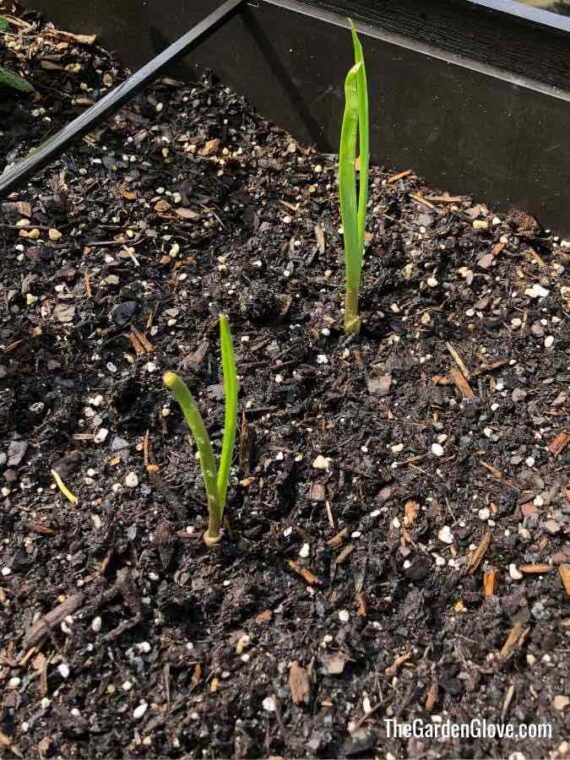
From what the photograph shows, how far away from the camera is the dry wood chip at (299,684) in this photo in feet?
3.38

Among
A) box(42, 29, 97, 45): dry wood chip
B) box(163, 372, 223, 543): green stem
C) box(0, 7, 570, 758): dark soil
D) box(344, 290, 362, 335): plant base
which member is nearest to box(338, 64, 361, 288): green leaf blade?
box(344, 290, 362, 335): plant base

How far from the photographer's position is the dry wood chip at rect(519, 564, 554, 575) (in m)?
1.13

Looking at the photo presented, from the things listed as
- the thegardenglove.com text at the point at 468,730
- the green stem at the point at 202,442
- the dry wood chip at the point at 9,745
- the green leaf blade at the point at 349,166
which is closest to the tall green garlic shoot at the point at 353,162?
the green leaf blade at the point at 349,166

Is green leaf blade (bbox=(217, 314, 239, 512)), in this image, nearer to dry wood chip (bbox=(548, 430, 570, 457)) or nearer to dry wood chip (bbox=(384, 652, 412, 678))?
dry wood chip (bbox=(384, 652, 412, 678))

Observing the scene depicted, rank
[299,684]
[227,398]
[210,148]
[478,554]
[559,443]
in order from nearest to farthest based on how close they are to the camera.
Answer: [227,398], [299,684], [478,554], [559,443], [210,148]

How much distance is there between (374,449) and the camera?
126 cm

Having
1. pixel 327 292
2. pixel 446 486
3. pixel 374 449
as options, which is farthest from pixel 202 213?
pixel 446 486

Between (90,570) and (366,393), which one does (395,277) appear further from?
(90,570)

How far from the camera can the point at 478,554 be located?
1.15 metres

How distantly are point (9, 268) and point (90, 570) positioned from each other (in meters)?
0.67

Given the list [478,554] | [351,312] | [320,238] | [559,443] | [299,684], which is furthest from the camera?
[320,238]

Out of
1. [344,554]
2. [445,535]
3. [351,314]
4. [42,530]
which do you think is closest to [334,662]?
[344,554]

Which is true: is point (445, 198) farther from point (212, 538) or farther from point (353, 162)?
point (212, 538)

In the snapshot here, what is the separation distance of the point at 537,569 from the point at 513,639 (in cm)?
12
